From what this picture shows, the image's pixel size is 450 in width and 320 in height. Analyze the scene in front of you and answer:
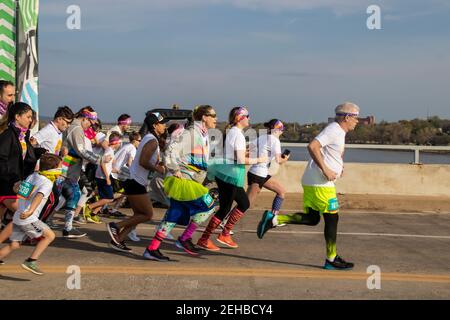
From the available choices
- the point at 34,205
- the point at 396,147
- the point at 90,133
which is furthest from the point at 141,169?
the point at 396,147

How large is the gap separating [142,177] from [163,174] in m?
0.44

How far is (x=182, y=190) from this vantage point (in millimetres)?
7992

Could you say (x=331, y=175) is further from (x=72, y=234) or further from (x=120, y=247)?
(x=72, y=234)

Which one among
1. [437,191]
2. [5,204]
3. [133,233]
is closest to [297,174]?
[437,191]

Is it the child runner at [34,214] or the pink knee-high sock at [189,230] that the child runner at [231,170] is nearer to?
the pink knee-high sock at [189,230]

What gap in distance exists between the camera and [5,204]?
7.83m

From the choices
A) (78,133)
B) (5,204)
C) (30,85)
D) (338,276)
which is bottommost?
(338,276)

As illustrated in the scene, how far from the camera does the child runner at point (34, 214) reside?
698 centimetres

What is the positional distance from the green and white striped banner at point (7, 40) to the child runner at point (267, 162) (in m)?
6.48

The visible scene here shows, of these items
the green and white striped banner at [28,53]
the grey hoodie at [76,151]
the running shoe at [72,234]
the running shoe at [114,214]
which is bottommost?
the running shoe at [114,214]

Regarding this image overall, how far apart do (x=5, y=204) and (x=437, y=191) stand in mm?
9960

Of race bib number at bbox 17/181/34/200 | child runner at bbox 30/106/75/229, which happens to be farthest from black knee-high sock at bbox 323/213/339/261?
child runner at bbox 30/106/75/229

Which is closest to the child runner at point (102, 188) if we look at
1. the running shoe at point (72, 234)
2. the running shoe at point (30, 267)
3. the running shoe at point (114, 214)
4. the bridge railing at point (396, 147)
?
the running shoe at point (114, 214)

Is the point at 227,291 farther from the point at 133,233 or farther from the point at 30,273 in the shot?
the point at 133,233
